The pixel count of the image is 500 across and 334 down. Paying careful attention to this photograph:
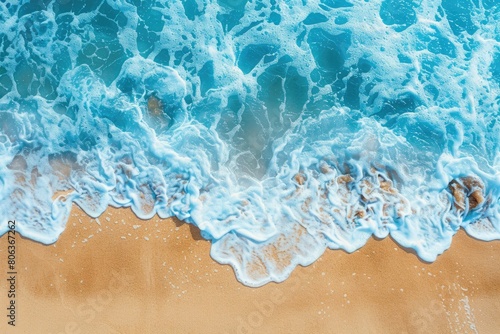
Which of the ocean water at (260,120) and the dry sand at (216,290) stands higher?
the ocean water at (260,120)

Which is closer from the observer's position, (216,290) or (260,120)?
(216,290)

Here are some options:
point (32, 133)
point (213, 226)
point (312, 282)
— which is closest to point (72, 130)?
point (32, 133)

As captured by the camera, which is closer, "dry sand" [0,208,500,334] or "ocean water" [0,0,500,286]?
"dry sand" [0,208,500,334]

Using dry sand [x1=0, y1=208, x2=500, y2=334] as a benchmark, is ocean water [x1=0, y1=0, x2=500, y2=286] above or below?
above

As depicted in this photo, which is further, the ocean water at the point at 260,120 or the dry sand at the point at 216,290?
the ocean water at the point at 260,120

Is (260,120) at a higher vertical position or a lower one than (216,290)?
higher
